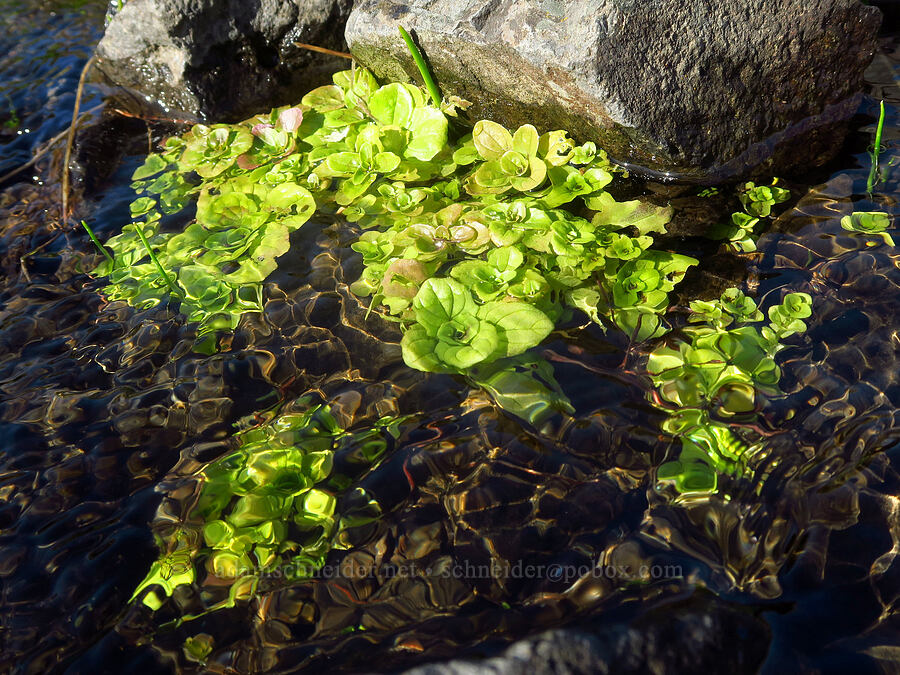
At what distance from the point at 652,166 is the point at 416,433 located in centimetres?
193

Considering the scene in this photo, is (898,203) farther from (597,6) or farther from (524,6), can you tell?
(524,6)

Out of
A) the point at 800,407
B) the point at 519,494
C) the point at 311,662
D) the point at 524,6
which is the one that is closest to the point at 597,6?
the point at 524,6

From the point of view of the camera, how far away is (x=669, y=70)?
10.6 feet

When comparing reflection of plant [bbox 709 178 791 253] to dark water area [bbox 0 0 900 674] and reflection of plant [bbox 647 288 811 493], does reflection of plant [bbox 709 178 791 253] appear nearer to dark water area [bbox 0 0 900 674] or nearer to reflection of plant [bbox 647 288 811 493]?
dark water area [bbox 0 0 900 674]

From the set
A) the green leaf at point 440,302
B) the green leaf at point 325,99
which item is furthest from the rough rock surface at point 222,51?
the green leaf at point 440,302

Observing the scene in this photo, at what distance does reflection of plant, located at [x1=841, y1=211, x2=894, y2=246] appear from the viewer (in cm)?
312

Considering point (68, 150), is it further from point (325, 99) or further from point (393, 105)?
point (393, 105)

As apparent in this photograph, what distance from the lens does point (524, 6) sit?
3.36 meters

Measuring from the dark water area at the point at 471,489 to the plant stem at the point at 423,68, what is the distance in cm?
100

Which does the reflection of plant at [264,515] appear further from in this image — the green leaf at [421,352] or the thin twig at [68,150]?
the thin twig at [68,150]

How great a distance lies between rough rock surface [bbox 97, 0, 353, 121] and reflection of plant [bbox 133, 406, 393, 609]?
3009 mm

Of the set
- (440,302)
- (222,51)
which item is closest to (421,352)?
(440,302)

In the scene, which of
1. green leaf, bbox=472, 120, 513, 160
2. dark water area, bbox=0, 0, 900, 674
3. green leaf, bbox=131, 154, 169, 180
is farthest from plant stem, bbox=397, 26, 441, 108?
green leaf, bbox=131, 154, 169, 180

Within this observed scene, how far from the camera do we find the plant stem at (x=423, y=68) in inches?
141
